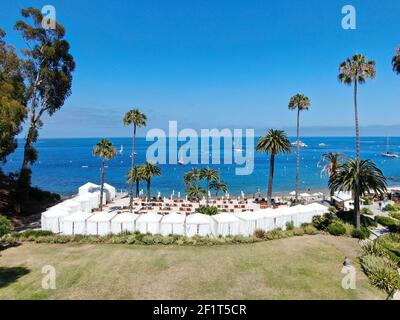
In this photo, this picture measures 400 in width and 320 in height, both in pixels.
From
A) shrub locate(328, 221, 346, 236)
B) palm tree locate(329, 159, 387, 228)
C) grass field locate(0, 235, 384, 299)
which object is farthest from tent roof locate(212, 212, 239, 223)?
palm tree locate(329, 159, 387, 228)

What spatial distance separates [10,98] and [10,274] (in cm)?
1600

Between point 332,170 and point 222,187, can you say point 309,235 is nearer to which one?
point 222,187

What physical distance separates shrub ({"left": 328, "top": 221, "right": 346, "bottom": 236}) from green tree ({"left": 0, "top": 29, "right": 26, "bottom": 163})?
95.2 ft

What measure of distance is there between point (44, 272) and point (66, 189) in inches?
2391

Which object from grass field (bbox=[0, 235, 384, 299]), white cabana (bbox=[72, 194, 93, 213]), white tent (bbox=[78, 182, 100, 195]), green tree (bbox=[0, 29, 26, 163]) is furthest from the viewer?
white tent (bbox=[78, 182, 100, 195])

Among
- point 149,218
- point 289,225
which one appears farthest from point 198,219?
point 289,225

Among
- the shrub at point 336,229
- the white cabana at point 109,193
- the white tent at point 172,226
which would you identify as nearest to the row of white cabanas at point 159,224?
the white tent at point 172,226

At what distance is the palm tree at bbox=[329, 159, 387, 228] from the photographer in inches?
1112

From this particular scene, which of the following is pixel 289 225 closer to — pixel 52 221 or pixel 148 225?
pixel 148 225

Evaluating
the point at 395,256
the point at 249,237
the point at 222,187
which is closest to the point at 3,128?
the point at 249,237

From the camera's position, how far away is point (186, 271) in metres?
18.1

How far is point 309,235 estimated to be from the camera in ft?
85.9

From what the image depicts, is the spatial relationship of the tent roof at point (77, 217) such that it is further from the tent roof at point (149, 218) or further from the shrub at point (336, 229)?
the shrub at point (336, 229)

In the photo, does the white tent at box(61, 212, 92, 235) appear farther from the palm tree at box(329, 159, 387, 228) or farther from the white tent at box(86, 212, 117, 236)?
the palm tree at box(329, 159, 387, 228)
